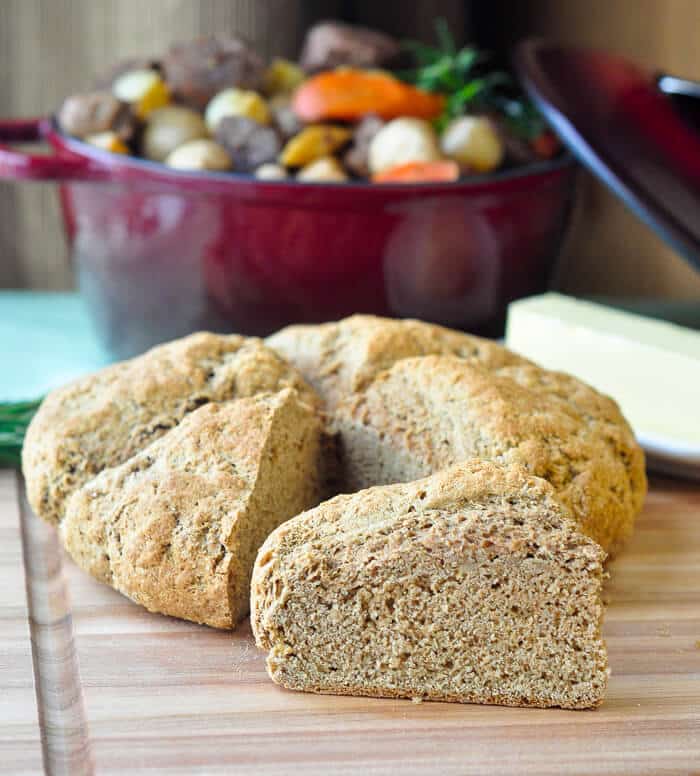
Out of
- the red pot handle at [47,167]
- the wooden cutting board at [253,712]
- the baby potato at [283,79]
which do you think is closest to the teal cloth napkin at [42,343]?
the red pot handle at [47,167]

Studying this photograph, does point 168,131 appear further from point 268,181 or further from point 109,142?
point 268,181

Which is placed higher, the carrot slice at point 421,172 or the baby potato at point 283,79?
the baby potato at point 283,79

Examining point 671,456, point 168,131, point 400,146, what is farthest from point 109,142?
point 671,456

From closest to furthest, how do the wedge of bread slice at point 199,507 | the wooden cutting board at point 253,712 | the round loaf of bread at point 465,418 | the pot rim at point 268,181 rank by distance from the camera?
the wooden cutting board at point 253,712
the wedge of bread slice at point 199,507
the round loaf of bread at point 465,418
the pot rim at point 268,181

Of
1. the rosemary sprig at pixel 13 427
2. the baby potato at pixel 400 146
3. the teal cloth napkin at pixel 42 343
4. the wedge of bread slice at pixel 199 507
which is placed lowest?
the teal cloth napkin at pixel 42 343

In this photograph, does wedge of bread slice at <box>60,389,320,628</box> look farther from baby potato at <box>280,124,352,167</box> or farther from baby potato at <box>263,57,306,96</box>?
baby potato at <box>263,57,306,96</box>

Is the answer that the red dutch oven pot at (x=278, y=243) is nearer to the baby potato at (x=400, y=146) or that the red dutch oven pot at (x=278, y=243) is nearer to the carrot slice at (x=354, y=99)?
the baby potato at (x=400, y=146)
